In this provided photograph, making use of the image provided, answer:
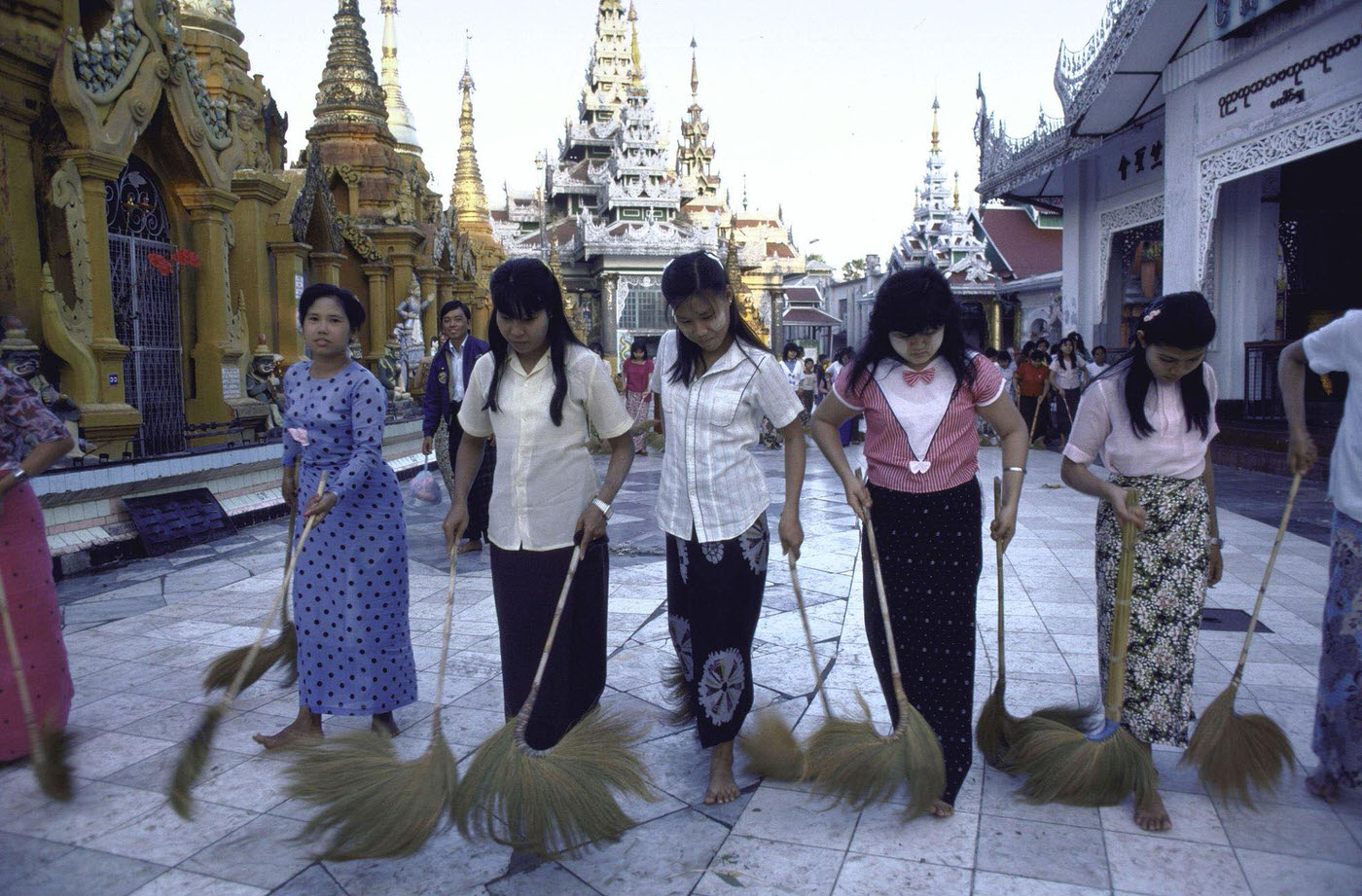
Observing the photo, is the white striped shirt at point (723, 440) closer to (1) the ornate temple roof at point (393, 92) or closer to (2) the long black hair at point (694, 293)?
(2) the long black hair at point (694, 293)

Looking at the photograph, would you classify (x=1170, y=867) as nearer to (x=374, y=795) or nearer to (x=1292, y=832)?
(x=1292, y=832)

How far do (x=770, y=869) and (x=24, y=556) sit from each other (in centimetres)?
279

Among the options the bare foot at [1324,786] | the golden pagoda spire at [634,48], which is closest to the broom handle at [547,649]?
the bare foot at [1324,786]

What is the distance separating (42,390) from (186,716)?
440cm

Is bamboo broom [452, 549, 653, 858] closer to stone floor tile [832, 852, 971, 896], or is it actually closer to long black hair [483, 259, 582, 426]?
stone floor tile [832, 852, 971, 896]

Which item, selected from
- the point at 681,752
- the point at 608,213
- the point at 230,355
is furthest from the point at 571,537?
the point at 608,213

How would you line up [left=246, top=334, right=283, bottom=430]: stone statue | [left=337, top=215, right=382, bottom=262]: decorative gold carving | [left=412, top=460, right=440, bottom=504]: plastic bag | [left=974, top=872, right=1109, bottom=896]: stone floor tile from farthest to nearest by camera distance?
[left=337, top=215, right=382, bottom=262]: decorative gold carving
[left=246, top=334, right=283, bottom=430]: stone statue
[left=412, top=460, right=440, bottom=504]: plastic bag
[left=974, top=872, right=1109, bottom=896]: stone floor tile

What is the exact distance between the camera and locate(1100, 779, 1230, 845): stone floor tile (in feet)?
9.22

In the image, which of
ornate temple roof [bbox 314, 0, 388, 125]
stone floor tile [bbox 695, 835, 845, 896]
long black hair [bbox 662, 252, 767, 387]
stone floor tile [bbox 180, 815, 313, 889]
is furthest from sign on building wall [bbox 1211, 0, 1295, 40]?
ornate temple roof [bbox 314, 0, 388, 125]

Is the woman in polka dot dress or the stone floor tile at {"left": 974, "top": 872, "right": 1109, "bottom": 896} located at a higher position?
the woman in polka dot dress

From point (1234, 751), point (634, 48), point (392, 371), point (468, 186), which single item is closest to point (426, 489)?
point (1234, 751)

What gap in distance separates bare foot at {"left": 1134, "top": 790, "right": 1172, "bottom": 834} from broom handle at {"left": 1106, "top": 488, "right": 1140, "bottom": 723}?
9.6 inches

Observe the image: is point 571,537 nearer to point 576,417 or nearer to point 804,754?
point 576,417

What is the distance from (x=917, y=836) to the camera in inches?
112
